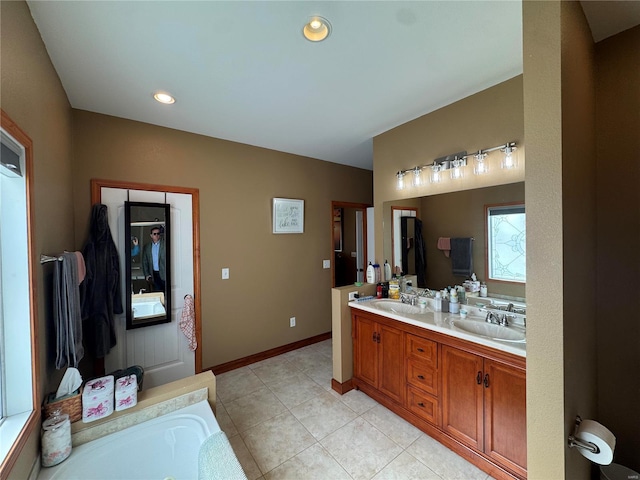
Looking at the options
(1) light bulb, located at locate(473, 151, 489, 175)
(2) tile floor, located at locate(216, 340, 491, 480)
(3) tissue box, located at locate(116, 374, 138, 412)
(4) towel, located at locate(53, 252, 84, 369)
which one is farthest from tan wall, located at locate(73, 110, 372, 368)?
(1) light bulb, located at locate(473, 151, 489, 175)

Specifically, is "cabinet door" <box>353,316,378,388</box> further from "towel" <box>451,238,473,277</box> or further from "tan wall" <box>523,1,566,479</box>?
"tan wall" <box>523,1,566,479</box>

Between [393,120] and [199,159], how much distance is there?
205 cm

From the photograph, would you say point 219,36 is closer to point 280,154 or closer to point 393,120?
point 393,120

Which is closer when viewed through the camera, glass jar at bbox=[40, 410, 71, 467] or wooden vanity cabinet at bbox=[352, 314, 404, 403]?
glass jar at bbox=[40, 410, 71, 467]

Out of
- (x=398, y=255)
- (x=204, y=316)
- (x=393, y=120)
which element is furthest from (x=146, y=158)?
(x=398, y=255)

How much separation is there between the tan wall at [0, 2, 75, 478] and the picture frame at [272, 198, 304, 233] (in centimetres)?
192

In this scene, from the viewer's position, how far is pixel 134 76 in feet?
5.69

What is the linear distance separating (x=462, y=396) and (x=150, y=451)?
76.6 inches

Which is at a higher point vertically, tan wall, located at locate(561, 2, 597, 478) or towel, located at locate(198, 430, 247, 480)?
tan wall, located at locate(561, 2, 597, 478)

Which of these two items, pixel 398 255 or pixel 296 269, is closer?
pixel 398 255

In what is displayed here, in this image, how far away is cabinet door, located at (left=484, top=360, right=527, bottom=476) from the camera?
1.43 m

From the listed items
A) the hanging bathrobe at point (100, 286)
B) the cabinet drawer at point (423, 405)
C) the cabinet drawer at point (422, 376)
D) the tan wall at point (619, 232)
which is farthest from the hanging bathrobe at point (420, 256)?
the hanging bathrobe at point (100, 286)

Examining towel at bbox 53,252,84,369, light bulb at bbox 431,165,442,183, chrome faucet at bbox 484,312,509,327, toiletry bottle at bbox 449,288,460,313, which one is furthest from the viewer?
light bulb at bbox 431,165,442,183

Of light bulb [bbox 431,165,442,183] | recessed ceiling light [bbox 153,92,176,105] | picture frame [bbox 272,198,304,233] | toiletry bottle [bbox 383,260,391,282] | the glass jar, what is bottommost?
the glass jar
